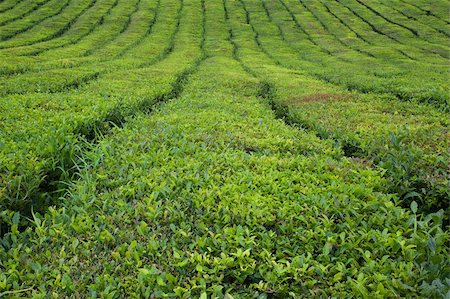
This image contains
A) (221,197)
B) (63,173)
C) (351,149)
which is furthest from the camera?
(351,149)

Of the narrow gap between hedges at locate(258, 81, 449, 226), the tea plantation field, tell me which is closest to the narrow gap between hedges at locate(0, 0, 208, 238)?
the tea plantation field

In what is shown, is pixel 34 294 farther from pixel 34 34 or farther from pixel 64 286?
pixel 34 34

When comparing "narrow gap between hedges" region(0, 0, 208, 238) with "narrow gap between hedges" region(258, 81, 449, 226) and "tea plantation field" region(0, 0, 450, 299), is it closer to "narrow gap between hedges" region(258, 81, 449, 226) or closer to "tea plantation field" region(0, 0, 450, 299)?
"tea plantation field" region(0, 0, 450, 299)

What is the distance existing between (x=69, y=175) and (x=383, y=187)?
4584 millimetres

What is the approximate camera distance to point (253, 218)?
418 cm

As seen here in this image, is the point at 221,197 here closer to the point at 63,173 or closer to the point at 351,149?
the point at 63,173

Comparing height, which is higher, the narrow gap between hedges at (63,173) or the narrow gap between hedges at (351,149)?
the narrow gap between hedges at (63,173)

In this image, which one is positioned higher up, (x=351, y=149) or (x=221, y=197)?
(x=221, y=197)

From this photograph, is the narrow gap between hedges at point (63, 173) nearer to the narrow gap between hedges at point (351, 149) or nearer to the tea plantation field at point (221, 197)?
the tea plantation field at point (221, 197)

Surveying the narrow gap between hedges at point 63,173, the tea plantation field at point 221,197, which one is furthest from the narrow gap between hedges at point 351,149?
the narrow gap between hedges at point 63,173

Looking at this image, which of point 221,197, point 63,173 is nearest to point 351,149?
point 221,197

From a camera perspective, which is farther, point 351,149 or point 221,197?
point 351,149

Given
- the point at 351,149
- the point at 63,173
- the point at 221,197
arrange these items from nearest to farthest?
the point at 221,197
the point at 63,173
the point at 351,149

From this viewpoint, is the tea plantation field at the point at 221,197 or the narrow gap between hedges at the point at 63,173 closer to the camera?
the tea plantation field at the point at 221,197
